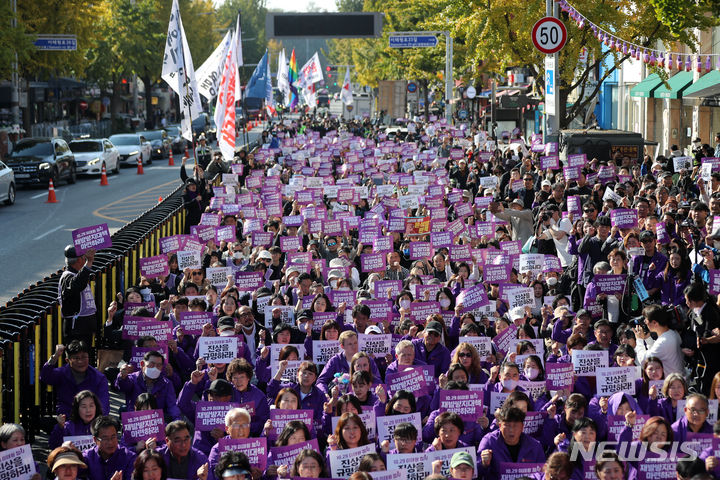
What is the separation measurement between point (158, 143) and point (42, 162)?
1663cm

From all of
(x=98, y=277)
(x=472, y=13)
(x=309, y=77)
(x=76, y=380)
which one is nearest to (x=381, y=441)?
(x=76, y=380)

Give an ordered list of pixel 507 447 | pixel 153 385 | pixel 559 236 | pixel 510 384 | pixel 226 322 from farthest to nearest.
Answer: pixel 559 236 < pixel 226 322 < pixel 153 385 < pixel 510 384 < pixel 507 447

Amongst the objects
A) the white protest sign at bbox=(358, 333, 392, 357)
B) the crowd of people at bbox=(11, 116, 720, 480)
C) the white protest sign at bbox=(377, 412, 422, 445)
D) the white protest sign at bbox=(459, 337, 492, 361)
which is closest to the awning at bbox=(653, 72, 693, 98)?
A: the crowd of people at bbox=(11, 116, 720, 480)

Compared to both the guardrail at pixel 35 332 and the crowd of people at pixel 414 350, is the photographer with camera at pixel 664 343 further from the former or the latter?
the guardrail at pixel 35 332

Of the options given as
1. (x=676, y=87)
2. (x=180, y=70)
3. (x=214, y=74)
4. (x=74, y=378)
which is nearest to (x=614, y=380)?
(x=74, y=378)

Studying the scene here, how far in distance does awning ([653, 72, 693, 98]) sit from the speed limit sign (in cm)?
1137

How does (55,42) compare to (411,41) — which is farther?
(411,41)

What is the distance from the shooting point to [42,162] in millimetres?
34781

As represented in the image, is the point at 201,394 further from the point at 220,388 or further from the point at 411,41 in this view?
the point at 411,41

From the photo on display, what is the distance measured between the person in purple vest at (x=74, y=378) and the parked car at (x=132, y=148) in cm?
3477

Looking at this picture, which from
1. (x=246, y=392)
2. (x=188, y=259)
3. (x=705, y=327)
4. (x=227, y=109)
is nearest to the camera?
(x=246, y=392)

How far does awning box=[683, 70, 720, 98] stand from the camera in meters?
28.5

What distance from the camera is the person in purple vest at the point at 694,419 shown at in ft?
26.5

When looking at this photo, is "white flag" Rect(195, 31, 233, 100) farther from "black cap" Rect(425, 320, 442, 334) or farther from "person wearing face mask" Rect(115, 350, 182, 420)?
"person wearing face mask" Rect(115, 350, 182, 420)
